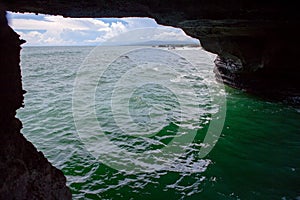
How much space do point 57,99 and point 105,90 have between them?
345 centimetres

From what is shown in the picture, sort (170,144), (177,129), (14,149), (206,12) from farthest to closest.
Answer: (177,129) → (170,144) → (206,12) → (14,149)

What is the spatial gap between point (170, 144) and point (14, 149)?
490cm

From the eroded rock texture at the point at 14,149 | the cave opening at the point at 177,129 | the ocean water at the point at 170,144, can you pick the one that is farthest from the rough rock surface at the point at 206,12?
the ocean water at the point at 170,144

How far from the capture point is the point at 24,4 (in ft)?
11.5

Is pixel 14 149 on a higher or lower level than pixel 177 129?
higher

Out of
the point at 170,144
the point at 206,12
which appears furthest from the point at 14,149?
the point at 170,144

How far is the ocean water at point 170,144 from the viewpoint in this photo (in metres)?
5.00

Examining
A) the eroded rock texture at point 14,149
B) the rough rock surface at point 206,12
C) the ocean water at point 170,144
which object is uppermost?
the rough rock surface at point 206,12

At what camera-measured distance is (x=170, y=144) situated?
23.6 ft

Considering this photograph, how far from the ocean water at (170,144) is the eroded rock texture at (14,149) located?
1.83 m

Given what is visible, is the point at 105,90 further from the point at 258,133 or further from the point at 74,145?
the point at 258,133

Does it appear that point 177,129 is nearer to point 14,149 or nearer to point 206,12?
point 206,12

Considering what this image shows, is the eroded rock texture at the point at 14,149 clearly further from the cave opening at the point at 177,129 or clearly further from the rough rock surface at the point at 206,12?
the rough rock surface at the point at 206,12

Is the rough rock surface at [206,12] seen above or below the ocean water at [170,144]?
above
